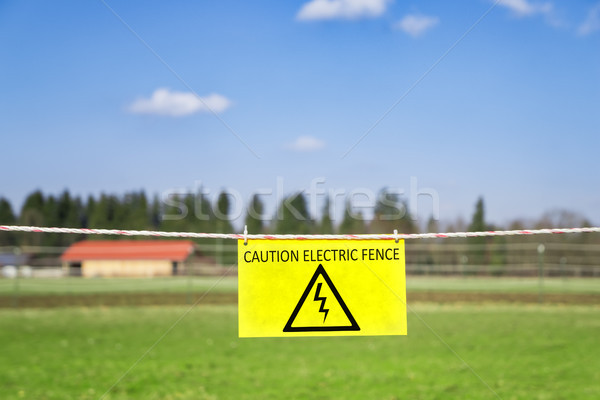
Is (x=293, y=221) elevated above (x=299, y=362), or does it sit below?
above

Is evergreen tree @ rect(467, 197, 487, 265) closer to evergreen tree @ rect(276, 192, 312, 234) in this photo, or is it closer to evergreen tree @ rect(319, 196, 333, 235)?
evergreen tree @ rect(319, 196, 333, 235)

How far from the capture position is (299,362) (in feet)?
19.1

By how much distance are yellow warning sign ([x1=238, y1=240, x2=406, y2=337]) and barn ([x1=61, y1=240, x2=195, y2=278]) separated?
23715 mm

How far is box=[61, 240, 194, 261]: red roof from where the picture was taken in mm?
28281

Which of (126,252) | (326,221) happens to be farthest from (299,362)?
(326,221)

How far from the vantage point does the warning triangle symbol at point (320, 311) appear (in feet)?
5.62

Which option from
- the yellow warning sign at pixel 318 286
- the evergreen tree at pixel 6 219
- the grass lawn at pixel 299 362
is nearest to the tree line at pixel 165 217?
the evergreen tree at pixel 6 219

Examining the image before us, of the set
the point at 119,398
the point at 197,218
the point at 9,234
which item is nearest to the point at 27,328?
the point at 119,398

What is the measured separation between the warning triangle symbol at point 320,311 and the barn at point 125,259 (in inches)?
934

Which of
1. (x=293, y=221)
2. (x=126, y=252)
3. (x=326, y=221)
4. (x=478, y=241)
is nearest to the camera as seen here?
(x=478, y=241)

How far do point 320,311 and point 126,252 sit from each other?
29504 mm

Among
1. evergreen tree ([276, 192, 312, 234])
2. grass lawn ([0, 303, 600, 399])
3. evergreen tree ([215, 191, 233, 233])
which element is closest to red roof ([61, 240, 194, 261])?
evergreen tree ([215, 191, 233, 233])

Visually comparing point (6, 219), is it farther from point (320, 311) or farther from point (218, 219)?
point (320, 311)

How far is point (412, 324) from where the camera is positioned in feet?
29.4
